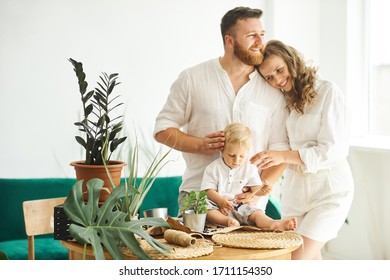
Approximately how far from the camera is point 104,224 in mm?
2215

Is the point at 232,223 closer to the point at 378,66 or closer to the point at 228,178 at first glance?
the point at 228,178

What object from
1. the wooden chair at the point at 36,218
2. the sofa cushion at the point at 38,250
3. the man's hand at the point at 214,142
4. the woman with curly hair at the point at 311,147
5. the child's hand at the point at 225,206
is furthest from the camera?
the sofa cushion at the point at 38,250

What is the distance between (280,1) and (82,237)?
7.55 feet

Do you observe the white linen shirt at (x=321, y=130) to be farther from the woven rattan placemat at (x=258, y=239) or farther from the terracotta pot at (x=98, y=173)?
the terracotta pot at (x=98, y=173)

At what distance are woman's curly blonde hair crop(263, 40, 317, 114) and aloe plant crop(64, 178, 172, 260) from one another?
896 millimetres

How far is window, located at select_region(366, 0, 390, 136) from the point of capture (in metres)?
4.06

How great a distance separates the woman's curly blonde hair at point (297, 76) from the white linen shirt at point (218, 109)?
0.08m

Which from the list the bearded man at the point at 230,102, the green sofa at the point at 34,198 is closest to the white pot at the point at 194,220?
the bearded man at the point at 230,102

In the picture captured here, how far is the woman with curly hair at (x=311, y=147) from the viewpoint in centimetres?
280

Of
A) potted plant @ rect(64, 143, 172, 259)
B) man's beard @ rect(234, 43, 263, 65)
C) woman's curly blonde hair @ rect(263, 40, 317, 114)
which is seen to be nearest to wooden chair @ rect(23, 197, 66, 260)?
potted plant @ rect(64, 143, 172, 259)

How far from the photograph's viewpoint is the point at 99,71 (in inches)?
153

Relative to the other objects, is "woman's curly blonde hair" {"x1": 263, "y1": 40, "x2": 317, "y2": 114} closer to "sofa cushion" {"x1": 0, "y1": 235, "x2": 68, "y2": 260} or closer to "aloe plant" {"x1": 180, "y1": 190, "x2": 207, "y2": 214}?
"aloe plant" {"x1": 180, "y1": 190, "x2": 207, "y2": 214}

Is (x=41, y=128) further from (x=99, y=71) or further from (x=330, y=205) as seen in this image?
(x=330, y=205)
